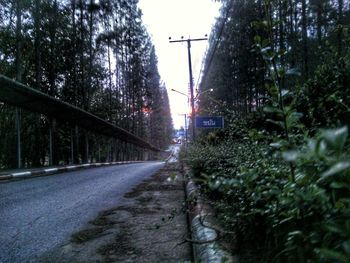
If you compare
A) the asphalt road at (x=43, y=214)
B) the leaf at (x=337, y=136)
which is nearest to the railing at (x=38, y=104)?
the asphalt road at (x=43, y=214)

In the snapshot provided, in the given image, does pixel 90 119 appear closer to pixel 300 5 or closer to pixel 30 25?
pixel 30 25

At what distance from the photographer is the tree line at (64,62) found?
58.7ft

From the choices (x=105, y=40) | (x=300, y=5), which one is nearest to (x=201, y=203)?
(x=300, y=5)

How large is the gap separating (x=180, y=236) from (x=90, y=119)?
15.7 meters

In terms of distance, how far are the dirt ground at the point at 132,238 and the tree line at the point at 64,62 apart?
1119 cm

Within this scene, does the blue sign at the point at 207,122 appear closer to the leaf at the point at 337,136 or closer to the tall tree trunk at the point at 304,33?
the tall tree trunk at the point at 304,33

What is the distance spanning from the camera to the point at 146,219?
4.15 m

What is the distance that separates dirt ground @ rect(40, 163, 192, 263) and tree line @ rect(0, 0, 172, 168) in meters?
11.2

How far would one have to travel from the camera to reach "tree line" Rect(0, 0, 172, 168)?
58.7 ft

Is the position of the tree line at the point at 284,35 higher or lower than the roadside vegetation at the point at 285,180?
higher

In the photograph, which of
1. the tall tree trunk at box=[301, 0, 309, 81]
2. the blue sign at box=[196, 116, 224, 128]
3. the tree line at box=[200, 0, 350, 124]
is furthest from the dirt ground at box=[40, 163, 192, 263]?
the tall tree trunk at box=[301, 0, 309, 81]

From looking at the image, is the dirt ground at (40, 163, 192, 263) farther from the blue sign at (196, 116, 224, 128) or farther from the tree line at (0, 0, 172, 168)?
the blue sign at (196, 116, 224, 128)

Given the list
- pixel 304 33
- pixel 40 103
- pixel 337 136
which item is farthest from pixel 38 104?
pixel 337 136

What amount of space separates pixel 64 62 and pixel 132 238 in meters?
21.8
